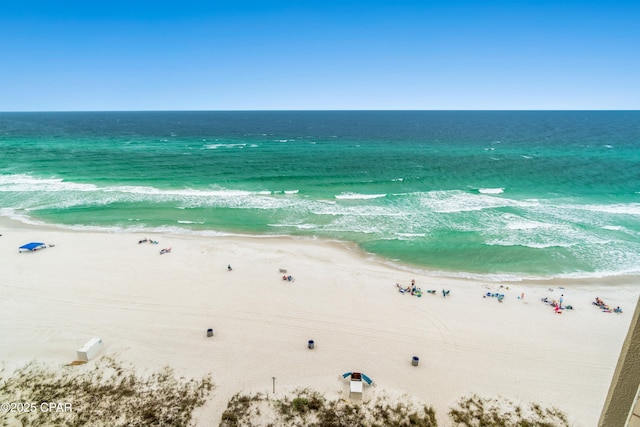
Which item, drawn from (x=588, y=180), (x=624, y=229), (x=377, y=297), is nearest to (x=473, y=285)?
(x=377, y=297)

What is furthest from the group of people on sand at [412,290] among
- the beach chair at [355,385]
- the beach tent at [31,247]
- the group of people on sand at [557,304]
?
the beach tent at [31,247]

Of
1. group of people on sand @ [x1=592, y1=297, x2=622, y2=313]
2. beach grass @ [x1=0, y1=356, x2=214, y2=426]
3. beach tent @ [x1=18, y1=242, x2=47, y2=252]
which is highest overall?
beach tent @ [x1=18, y1=242, x2=47, y2=252]

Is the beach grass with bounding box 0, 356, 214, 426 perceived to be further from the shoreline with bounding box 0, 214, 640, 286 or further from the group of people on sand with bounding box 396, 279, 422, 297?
the shoreline with bounding box 0, 214, 640, 286

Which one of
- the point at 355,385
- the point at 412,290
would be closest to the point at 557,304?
the point at 412,290

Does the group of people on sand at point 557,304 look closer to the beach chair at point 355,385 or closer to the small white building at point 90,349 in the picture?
the beach chair at point 355,385

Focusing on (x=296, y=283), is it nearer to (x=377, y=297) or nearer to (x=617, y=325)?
(x=377, y=297)

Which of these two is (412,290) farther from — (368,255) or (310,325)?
(310,325)

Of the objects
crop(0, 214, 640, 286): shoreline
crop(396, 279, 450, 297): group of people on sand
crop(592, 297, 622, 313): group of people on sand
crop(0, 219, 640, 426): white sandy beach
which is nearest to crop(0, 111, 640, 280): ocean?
crop(0, 214, 640, 286): shoreline
